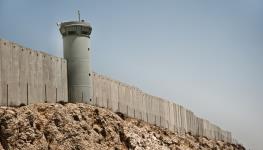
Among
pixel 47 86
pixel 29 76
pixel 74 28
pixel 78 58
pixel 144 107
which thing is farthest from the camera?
pixel 144 107

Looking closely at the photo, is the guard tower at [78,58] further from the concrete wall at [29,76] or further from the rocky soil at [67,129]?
the rocky soil at [67,129]

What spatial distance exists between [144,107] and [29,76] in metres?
14.1

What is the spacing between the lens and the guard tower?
85.7 feet

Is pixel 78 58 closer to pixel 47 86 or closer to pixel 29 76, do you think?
pixel 47 86

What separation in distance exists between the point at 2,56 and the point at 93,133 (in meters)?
5.13

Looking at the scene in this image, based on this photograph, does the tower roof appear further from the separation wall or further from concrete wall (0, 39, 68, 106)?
the separation wall

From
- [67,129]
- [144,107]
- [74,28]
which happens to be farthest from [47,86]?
[144,107]

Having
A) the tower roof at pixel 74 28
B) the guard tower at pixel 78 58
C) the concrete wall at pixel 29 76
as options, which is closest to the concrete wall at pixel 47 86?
the concrete wall at pixel 29 76

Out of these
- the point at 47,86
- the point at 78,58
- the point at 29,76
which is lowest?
the point at 47,86

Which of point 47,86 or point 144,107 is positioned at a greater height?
point 47,86

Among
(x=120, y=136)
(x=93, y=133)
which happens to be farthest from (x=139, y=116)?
(x=93, y=133)

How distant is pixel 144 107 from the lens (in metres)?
35.8

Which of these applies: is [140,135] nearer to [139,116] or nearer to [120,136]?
[120,136]

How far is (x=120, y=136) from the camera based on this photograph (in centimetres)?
2636
